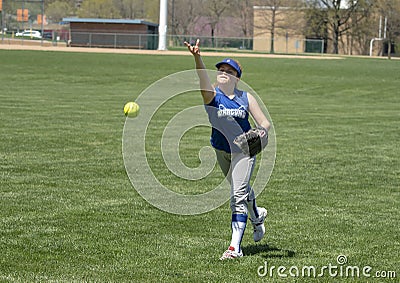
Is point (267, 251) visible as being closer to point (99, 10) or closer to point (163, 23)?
point (163, 23)

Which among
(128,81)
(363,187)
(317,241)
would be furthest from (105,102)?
(317,241)

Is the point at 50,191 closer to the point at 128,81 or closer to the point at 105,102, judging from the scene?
the point at 105,102

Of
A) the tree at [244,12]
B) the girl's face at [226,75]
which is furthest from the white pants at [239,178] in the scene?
the tree at [244,12]

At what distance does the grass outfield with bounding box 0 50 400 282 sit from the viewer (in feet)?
23.6

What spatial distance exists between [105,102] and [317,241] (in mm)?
20786

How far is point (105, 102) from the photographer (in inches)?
1122

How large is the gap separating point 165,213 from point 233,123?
8.48 ft

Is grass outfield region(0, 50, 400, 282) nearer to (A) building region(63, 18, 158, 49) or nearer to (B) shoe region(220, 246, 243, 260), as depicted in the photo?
(B) shoe region(220, 246, 243, 260)

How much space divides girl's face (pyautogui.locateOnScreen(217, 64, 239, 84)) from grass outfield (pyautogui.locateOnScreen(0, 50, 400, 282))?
174 cm

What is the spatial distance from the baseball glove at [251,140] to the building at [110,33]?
71323mm

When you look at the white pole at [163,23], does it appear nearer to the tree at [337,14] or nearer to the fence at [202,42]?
the fence at [202,42]

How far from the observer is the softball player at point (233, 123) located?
751 centimetres

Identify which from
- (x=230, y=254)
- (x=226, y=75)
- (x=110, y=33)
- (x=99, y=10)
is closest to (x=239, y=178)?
(x=230, y=254)

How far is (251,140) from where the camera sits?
7.54m
